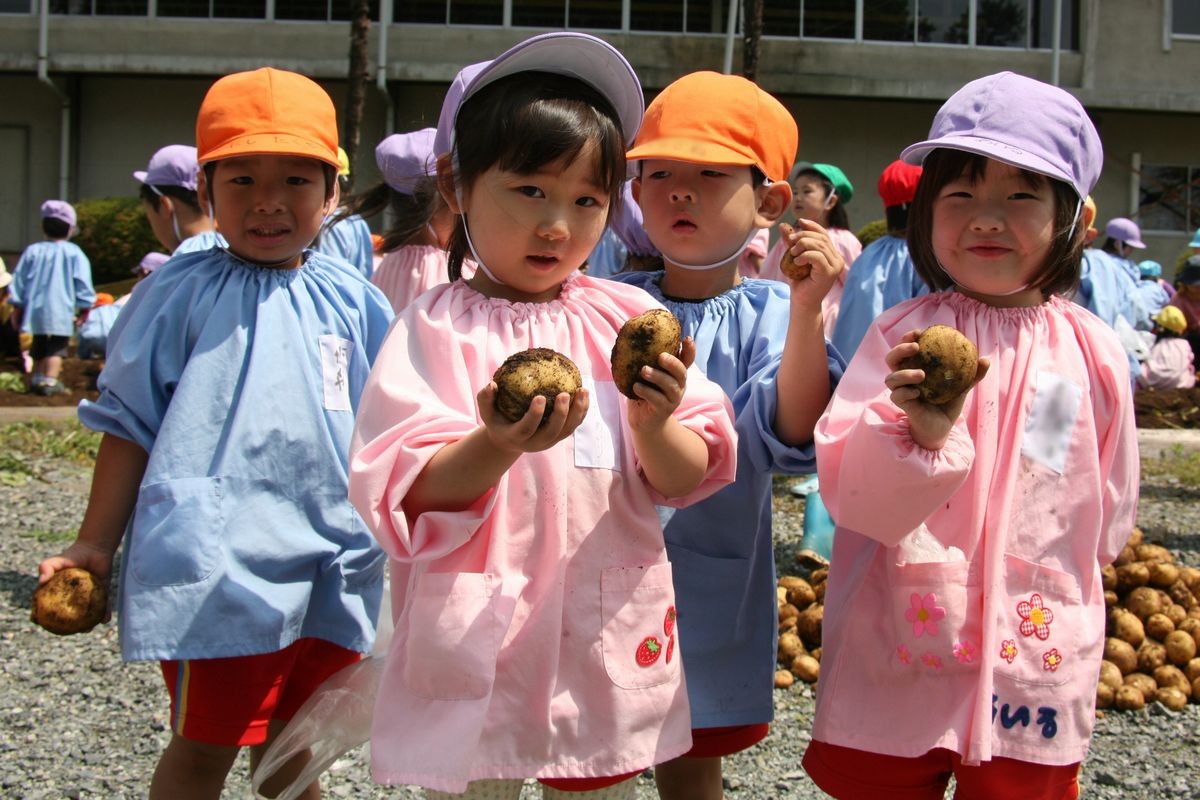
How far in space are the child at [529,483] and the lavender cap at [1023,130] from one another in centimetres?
64

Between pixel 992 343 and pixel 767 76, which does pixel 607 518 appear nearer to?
pixel 992 343

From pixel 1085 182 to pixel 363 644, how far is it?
5.94ft

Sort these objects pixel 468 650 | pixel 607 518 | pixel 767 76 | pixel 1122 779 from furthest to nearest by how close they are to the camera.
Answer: pixel 767 76, pixel 1122 779, pixel 607 518, pixel 468 650

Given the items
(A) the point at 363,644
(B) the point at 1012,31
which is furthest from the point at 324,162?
(B) the point at 1012,31

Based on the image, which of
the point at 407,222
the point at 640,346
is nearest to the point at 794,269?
the point at 640,346

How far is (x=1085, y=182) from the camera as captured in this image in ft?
7.63

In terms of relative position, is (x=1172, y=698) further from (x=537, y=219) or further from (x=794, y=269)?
(x=537, y=219)

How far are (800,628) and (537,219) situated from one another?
2.88 metres

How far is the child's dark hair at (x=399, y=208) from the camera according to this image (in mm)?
5250

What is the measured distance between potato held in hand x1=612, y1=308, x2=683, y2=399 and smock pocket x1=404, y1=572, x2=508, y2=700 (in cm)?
40

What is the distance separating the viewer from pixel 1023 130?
224 centimetres

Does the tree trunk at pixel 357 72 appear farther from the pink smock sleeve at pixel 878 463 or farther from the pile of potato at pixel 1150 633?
the pink smock sleeve at pixel 878 463

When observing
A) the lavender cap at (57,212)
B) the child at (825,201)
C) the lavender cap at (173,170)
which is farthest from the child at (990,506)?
the lavender cap at (57,212)

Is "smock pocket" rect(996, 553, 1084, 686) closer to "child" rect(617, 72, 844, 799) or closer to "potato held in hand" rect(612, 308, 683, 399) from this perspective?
"child" rect(617, 72, 844, 799)
